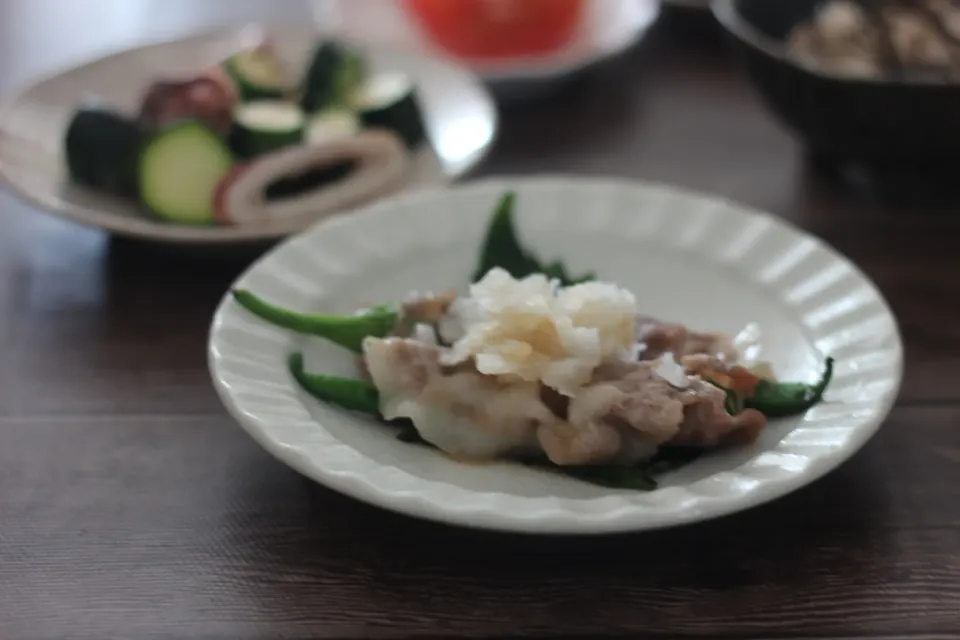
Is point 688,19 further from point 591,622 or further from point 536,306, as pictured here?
point 591,622

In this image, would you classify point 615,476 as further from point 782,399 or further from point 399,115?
point 399,115

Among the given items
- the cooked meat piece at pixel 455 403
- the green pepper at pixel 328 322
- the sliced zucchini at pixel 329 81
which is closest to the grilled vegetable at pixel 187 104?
the sliced zucchini at pixel 329 81

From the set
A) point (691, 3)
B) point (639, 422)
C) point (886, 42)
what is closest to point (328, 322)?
point (639, 422)

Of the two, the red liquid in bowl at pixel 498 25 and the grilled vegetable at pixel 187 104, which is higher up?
the grilled vegetable at pixel 187 104

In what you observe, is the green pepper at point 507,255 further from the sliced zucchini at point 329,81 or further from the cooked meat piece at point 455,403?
the sliced zucchini at point 329,81

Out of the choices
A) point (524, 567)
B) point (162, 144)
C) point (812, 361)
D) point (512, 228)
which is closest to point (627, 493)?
point (524, 567)
